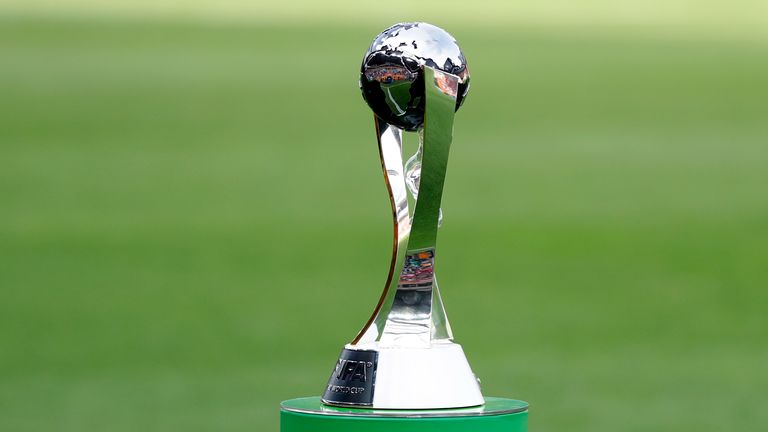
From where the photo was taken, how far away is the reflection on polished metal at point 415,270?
95.9 inches

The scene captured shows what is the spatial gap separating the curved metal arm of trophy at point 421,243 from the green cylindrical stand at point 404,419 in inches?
6.7

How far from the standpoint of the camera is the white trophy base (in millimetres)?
2422

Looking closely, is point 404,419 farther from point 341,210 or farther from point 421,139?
point 341,210

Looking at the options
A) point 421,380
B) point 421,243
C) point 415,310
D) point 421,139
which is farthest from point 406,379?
point 421,139

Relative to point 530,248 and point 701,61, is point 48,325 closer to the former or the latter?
point 530,248

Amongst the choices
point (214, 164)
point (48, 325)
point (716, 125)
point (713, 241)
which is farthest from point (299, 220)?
point (716, 125)

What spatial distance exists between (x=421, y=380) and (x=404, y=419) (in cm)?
11

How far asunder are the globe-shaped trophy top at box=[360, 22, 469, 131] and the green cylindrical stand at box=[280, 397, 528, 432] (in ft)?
1.91

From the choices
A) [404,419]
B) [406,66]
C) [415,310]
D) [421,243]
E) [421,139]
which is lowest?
[404,419]

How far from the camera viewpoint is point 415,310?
99.7 inches

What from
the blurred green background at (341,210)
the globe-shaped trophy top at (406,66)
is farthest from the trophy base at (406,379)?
the blurred green background at (341,210)

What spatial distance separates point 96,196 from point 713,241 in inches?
181

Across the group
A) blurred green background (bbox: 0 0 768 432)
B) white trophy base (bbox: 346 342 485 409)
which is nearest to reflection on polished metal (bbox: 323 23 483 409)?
white trophy base (bbox: 346 342 485 409)

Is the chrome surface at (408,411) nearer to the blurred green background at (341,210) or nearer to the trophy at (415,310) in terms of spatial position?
the trophy at (415,310)
